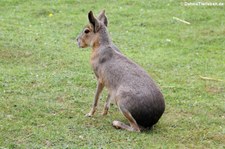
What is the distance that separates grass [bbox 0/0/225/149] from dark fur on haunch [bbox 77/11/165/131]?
21cm

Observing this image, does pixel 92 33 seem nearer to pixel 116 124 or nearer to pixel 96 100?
pixel 96 100

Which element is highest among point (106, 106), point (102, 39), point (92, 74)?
point (102, 39)

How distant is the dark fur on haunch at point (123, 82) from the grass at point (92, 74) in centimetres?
21

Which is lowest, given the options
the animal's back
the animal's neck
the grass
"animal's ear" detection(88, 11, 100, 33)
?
the grass

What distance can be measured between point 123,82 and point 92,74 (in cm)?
220

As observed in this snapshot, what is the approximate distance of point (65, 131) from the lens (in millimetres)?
6043

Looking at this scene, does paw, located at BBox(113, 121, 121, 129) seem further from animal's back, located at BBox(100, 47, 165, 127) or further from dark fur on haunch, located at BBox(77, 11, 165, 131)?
animal's back, located at BBox(100, 47, 165, 127)

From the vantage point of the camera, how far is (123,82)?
20.5ft

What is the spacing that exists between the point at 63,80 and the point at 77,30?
339cm

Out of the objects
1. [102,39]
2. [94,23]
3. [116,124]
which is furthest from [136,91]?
[94,23]

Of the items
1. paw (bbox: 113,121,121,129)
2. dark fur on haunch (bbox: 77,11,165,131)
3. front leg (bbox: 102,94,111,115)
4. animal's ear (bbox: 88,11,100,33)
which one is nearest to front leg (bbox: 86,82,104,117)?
dark fur on haunch (bbox: 77,11,165,131)

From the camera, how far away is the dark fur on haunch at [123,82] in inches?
235

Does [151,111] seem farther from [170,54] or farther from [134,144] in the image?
[170,54]

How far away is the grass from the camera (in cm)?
601
